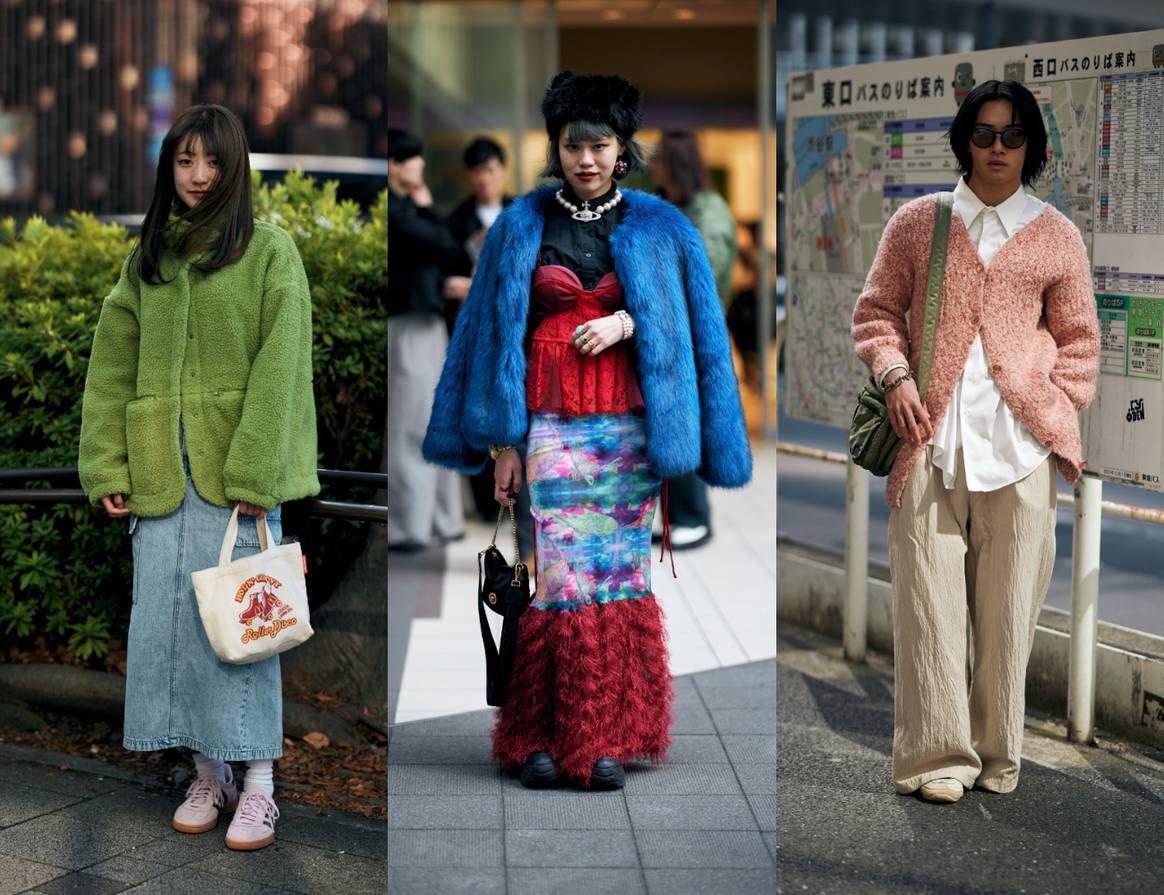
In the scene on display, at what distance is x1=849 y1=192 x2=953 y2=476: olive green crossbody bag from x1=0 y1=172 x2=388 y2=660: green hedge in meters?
1.70

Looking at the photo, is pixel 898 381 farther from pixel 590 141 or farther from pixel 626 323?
pixel 590 141

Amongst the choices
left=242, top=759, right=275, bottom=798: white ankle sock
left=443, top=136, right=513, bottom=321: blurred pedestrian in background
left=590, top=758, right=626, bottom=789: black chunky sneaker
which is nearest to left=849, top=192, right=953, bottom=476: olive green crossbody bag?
left=590, top=758, right=626, bottom=789: black chunky sneaker

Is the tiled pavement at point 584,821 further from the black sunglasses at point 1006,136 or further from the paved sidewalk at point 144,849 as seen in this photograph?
the black sunglasses at point 1006,136

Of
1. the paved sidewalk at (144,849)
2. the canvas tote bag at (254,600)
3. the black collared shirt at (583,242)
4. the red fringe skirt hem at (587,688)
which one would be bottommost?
the paved sidewalk at (144,849)

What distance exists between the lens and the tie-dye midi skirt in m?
4.57

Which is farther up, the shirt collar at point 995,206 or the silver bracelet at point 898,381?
the shirt collar at point 995,206

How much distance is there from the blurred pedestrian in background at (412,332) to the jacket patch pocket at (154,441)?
144 inches

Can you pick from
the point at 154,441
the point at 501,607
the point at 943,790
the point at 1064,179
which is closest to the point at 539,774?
the point at 501,607

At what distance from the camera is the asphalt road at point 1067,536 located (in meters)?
7.26

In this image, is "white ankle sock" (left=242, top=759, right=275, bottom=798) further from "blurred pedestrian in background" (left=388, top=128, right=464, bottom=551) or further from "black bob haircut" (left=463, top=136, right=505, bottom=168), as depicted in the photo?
"black bob haircut" (left=463, top=136, right=505, bottom=168)

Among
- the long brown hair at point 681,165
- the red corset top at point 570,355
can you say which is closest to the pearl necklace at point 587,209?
the red corset top at point 570,355

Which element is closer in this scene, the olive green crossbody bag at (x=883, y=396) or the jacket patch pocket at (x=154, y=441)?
the jacket patch pocket at (x=154, y=441)

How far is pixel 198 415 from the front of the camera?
4234mm

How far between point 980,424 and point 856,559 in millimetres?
1830
